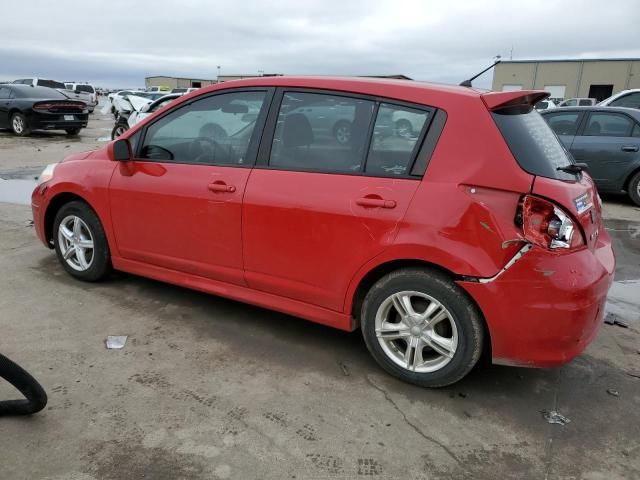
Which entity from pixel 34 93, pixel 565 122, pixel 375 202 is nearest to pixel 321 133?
pixel 375 202

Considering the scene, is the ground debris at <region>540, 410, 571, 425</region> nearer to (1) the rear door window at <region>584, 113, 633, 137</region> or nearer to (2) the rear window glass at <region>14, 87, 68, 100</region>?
(1) the rear door window at <region>584, 113, 633, 137</region>

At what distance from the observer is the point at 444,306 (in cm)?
271

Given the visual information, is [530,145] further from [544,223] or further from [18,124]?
[18,124]

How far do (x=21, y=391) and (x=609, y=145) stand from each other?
28.2 ft

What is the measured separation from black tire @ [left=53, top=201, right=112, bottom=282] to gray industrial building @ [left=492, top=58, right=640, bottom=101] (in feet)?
157

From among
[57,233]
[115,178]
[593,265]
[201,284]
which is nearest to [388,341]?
[593,265]

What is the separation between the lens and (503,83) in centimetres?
5122

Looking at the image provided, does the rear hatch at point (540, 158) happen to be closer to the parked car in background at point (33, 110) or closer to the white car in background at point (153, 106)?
the white car in background at point (153, 106)

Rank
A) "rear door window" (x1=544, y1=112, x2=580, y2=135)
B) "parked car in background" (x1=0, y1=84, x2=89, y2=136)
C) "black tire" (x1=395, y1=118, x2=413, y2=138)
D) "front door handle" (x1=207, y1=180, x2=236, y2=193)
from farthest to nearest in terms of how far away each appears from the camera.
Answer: "parked car in background" (x1=0, y1=84, x2=89, y2=136) → "rear door window" (x1=544, y1=112, x2=580, y2=135) → "front door handle" (x1=207, y1=180, x2=236, y2=193) → "black tire" (x1=395, y1=118, x2=413, y2=138)

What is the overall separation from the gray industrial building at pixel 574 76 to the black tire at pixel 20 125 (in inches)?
1640

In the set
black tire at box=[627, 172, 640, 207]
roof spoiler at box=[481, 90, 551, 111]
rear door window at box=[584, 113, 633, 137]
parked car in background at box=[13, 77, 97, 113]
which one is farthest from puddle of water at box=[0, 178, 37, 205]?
parked car in background at box=[13, 77, 97, 113]

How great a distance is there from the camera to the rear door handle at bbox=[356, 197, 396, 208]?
2.75 meters

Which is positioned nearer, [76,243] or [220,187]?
[220,187]

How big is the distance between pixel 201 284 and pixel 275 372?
92 cm
